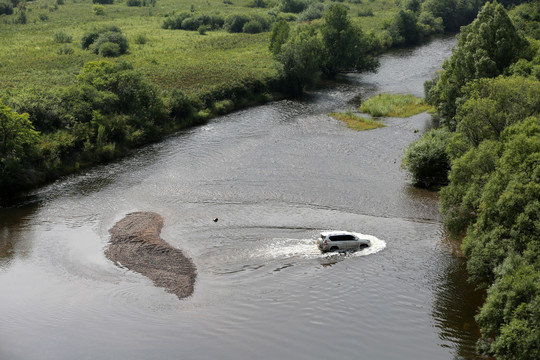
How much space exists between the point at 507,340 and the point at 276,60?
3208 inches

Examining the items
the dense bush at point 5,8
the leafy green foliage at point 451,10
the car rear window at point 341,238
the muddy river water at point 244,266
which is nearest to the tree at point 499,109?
the muddy river water at point 244,266

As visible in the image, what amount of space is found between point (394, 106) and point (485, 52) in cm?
2240

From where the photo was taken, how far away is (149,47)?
120000 mm

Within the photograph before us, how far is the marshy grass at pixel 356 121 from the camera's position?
8181 cm

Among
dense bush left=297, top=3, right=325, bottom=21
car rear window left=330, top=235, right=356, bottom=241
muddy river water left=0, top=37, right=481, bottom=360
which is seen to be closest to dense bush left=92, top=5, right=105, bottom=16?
dense bush left=297, top=3, right=325, bottom=21

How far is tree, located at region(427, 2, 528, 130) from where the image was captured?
6931 centimetres

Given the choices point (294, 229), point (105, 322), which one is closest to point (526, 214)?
point (294, 229)

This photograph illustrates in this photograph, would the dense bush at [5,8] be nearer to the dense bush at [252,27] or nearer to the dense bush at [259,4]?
the dense bush at [252,27]

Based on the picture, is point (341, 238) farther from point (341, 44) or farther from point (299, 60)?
point (341, 44)

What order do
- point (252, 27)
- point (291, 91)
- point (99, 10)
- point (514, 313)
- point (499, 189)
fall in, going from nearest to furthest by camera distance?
point (514, 313) → point (499, 189) → point (291, 91) → point (252, 27) → point (99, 10)

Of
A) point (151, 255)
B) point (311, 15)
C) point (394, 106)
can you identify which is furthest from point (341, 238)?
point (311, 15)

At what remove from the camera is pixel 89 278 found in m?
42.7

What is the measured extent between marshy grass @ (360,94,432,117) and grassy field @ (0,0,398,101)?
19446mm

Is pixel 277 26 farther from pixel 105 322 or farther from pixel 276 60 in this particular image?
pixel 105 322
